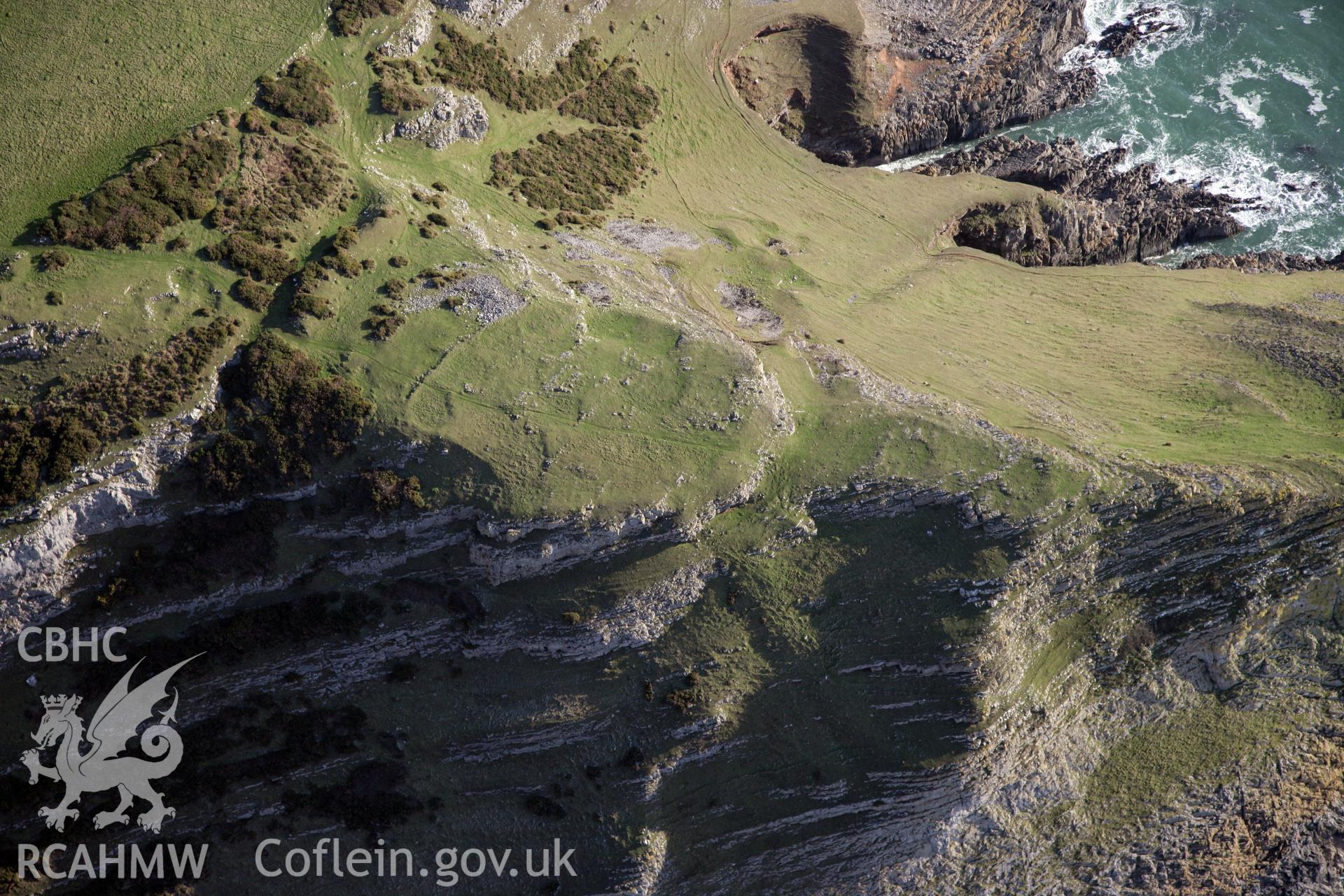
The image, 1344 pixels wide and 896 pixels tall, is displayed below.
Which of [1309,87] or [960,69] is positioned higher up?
[960,69]

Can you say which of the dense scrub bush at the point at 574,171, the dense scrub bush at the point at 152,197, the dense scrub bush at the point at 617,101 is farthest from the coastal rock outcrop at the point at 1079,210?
the dense scrub bush at the point at 152,197

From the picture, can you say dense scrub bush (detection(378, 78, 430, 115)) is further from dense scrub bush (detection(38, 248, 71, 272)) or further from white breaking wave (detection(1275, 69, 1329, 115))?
white breaking wave (detection(1275, 69, 1329, 115))

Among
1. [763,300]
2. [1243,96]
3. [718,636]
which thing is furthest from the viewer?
[1243,96]

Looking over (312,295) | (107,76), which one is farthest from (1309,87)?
(107,76)

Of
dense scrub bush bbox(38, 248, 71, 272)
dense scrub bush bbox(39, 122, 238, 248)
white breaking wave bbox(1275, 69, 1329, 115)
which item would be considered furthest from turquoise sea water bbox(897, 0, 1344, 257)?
dense scrub bush bbox(38, 248, 71, 272)

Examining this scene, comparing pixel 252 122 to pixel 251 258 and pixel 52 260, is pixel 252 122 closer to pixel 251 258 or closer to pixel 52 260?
pixel 251 258

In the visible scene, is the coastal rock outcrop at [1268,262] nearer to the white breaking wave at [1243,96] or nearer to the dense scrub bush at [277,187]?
the white breaking wave at [1243,96]
